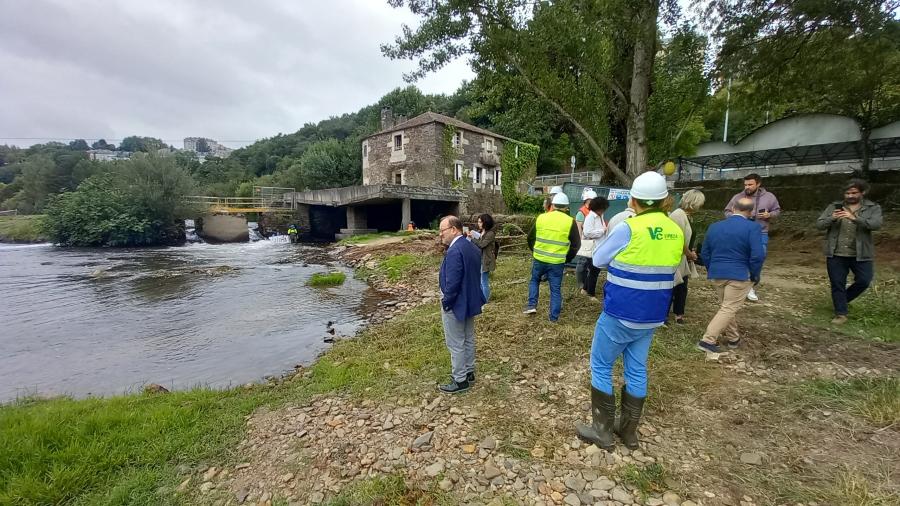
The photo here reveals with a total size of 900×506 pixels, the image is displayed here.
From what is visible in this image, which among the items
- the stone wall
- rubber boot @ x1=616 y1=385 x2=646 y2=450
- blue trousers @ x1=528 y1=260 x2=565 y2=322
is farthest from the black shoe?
the stone wall

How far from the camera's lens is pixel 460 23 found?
7316mm

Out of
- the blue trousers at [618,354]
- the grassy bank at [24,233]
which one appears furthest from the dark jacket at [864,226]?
the grassy bank at [24,233]

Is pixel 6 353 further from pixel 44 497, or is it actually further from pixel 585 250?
pixel 585 250

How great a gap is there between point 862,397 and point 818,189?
12.6m

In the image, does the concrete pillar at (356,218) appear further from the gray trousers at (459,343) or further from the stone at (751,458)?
the stone at (751,458)

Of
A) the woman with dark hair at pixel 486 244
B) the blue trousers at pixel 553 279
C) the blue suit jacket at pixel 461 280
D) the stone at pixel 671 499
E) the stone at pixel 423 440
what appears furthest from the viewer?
the woman with dark hair at pixel 486 244

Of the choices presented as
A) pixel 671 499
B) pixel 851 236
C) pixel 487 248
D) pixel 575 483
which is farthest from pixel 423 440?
pixel 851 236

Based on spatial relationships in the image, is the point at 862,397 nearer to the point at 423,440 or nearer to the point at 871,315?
the point at 871,315

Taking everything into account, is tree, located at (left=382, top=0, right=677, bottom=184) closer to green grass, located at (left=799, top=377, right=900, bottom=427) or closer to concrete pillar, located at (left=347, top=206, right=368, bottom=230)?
green grass, located at (left=799, top=377, right=900, bottom=427)

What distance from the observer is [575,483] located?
253 cm

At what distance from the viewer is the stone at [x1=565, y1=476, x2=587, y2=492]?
8.17ft

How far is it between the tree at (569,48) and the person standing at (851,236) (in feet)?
9.84

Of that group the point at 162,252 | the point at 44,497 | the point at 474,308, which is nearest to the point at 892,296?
the point at 474,308

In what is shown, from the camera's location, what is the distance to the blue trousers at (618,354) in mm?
2715
